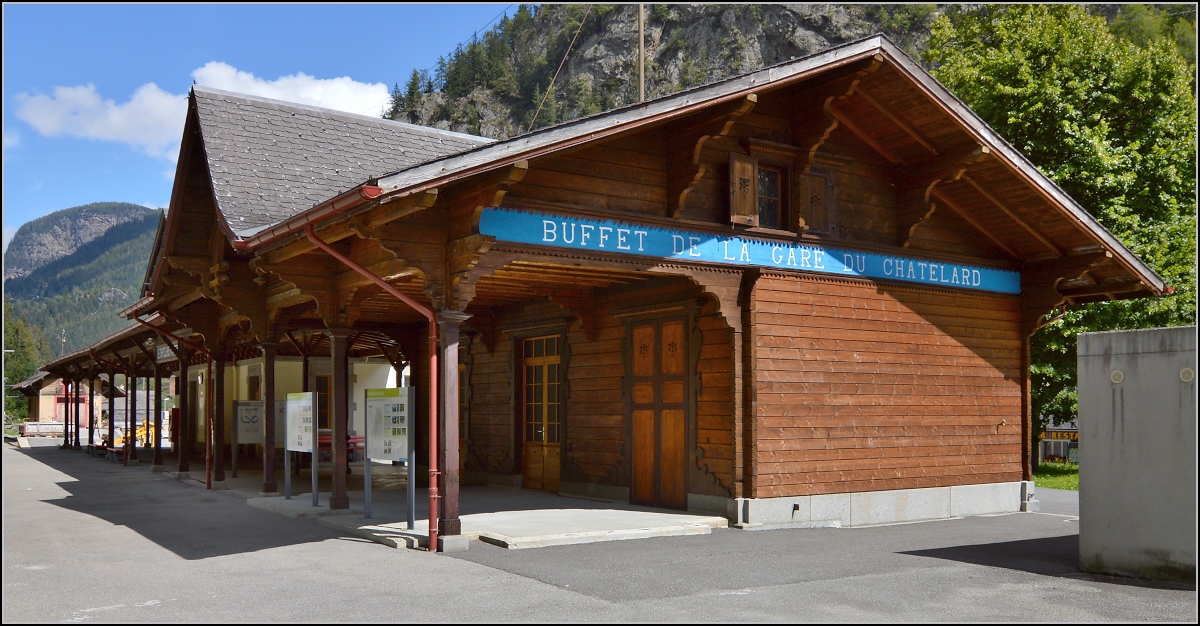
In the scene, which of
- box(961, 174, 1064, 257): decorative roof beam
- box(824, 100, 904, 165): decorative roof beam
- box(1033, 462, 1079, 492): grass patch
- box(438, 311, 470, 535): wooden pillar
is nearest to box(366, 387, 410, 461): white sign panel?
box(438, 311, 470, 535): wooden pillar

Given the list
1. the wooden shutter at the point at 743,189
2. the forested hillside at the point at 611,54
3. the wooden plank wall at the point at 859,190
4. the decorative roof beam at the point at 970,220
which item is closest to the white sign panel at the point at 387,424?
the wooden shutter at the point at 743,189

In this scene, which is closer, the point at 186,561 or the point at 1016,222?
the point at 186,561

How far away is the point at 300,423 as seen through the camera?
1368cm

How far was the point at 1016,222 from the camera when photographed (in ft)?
45.4

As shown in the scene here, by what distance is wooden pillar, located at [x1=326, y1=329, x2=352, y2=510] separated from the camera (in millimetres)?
12266

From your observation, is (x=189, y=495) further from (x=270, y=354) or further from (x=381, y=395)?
(x=381, y=395)

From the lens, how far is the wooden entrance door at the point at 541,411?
15.2 m

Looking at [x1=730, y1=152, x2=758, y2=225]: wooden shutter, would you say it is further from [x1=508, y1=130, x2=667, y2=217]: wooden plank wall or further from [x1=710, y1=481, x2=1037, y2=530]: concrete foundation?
[x1=710, y1=481, x2=1037, y2=530]: concrete foundation

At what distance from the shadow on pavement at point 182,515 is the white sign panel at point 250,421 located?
1099 mm

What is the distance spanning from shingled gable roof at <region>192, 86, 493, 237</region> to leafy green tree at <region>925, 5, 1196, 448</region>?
526 inches

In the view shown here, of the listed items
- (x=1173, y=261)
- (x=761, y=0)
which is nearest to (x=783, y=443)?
(x=1173, y=261)

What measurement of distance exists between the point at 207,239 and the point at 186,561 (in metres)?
6.15

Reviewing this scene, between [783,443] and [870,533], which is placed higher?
[783,443]

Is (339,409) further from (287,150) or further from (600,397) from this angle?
(287,150)
